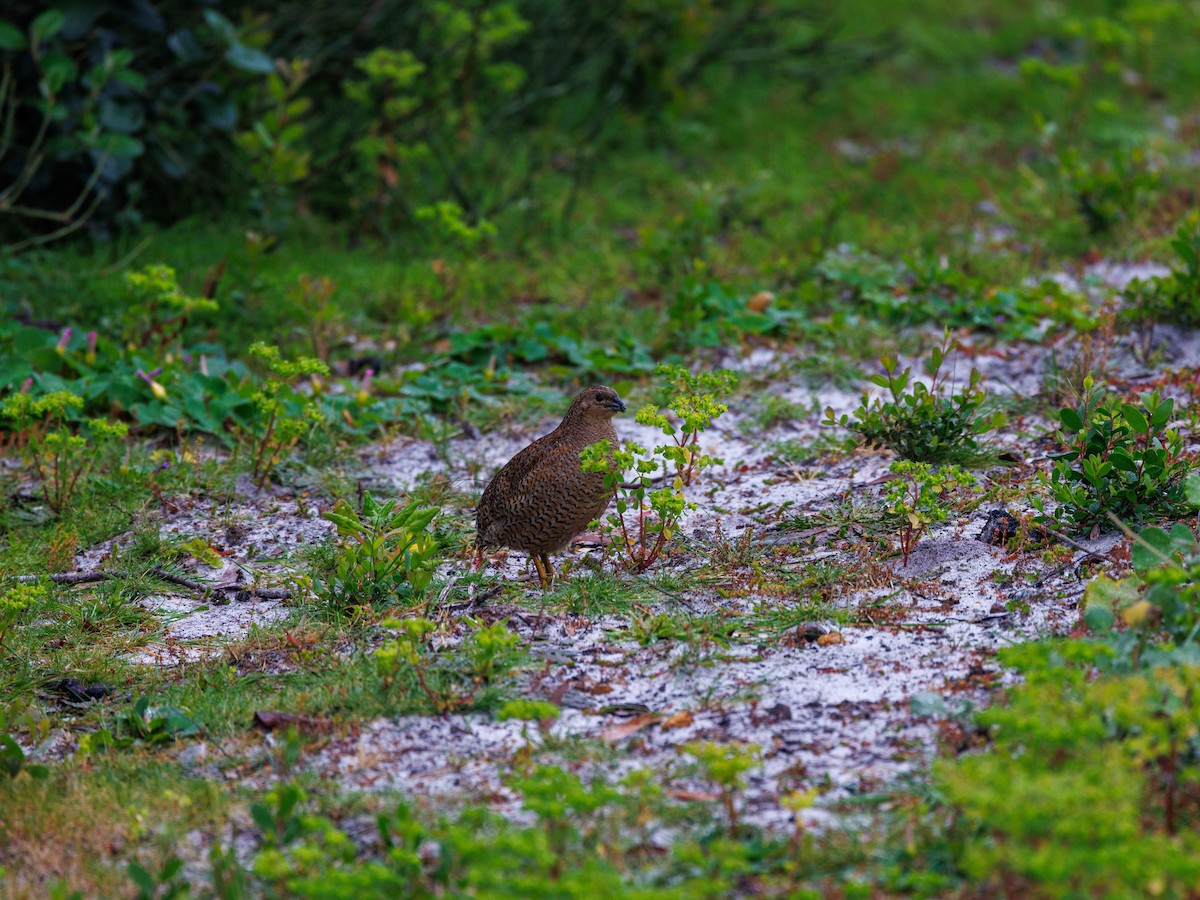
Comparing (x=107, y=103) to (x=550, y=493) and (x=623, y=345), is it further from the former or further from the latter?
(x=550, y=493)

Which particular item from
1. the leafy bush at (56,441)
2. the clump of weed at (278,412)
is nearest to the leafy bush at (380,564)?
the clump of weed at (278,412)

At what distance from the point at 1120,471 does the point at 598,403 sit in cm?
183

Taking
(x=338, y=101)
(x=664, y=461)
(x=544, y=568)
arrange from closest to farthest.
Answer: (x=664, y=461) → (x=544, y=568) → (x=338, y=101)

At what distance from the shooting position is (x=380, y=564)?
4535 millimetres

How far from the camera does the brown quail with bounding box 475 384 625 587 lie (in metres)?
4.61

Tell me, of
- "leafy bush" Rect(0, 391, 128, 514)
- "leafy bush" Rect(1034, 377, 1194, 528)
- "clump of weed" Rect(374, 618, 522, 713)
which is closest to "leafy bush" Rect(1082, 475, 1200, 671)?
"leafy bush" Rect(1034, 377, 1194, 528)

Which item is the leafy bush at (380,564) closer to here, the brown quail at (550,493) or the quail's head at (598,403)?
the brown quail at (550,493)

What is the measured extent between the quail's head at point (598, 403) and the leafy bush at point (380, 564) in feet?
2.40

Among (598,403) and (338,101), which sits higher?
(338,101)

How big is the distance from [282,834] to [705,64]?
28.0 feet

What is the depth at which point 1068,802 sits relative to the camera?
262cm

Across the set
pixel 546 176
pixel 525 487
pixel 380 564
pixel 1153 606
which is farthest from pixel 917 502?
pixel 546 176

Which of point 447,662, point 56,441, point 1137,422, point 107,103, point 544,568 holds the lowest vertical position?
point 544,568

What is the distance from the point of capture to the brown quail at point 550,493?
15.1 feet
